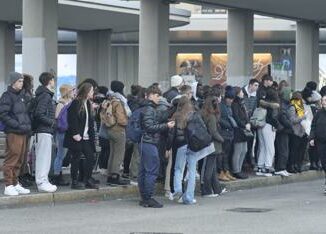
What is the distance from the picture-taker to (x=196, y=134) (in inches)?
504

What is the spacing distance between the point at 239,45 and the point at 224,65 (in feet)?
71.5

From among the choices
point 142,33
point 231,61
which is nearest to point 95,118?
point 142,33

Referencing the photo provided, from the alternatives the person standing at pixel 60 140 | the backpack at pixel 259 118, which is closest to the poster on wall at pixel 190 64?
the backpack at pixel 259 118

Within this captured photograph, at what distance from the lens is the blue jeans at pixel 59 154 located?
13461 mm

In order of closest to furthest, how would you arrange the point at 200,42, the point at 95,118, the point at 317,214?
the point at 317,214, the point at 95,118, the point at 200,42

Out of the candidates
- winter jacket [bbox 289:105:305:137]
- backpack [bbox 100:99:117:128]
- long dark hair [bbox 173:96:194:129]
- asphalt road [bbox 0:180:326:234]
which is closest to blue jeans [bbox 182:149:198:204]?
asphalt road [bbox 0:180:326:234]

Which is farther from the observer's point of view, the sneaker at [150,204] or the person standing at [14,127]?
the sneaker at [150,204]

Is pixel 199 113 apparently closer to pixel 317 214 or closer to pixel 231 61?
pixel 317 214

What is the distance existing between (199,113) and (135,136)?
4.82ft

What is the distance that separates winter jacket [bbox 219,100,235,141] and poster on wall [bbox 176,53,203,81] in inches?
1409

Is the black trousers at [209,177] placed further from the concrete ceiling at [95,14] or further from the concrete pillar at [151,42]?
the concrete ceiling at [95,14]

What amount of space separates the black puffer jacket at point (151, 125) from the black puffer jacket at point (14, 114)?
195 centimetres

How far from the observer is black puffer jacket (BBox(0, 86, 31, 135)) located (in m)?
12.2

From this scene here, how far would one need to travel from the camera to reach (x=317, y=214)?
38.9ft
